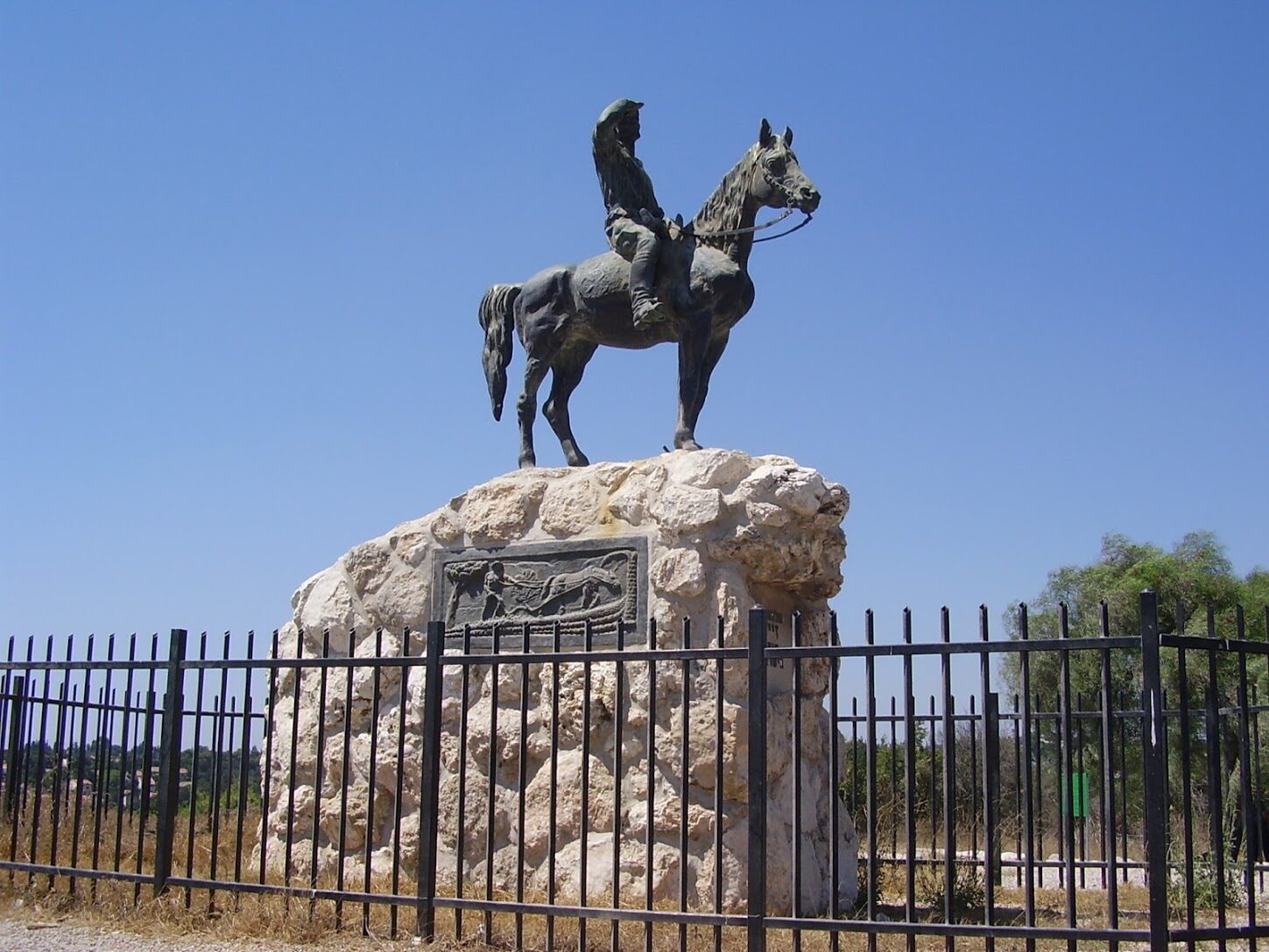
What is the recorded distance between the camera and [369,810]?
6770 millimetres

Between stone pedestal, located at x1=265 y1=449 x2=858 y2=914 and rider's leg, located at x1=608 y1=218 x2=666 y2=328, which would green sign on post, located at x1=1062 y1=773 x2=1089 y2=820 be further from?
rider's leg, located at x1=608 y1=218 x2=666 y2=328

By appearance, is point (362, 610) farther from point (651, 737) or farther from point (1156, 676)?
point (1156, 676)

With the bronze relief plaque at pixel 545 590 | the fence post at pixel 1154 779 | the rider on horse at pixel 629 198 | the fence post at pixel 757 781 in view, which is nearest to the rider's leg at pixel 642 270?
the rider on horse at pixel 629 198

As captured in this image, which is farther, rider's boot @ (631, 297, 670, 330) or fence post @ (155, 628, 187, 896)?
rider's boot @ (631, 297, 670, 330)

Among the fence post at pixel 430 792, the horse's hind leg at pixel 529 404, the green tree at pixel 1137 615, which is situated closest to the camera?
the fence post at pixel 430 792

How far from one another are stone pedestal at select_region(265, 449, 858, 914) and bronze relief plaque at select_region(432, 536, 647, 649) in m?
0.01

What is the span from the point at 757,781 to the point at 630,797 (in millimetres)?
2053

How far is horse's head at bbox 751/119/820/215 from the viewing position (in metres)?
8.62

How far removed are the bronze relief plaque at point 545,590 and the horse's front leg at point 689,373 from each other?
43.6 inches

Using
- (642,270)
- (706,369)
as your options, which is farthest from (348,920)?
(642,270)

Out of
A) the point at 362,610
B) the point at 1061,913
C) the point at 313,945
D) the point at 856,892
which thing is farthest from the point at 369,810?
the point at 1061,913

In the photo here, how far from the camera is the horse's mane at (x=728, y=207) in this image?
9.04 m

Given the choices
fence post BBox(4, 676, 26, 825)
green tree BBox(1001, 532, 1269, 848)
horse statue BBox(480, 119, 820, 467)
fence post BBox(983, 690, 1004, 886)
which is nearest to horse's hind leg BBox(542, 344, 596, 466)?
horse statue BBox(480, 119, 820, 467)

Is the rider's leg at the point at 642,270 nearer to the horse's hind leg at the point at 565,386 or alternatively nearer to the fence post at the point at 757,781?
the horse's hind leg at the point at 565,386
